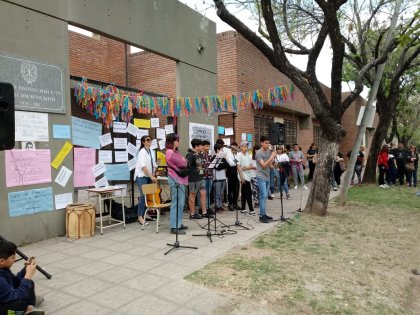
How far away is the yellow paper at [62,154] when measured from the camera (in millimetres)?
6340

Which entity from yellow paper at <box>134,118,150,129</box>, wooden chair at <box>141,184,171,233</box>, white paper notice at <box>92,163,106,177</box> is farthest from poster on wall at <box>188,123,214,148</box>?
white paper notice at <box>92,163,106,177</box>

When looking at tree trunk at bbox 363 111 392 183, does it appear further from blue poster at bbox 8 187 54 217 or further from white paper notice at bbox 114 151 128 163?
blue poster at bbox 8 187 54 217

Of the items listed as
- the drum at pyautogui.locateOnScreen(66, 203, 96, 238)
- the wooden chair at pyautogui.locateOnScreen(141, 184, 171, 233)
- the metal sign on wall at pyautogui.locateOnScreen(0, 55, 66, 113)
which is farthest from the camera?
the wooden chair at pyautogui.locateOnScreen(141, 184, 171, 233)

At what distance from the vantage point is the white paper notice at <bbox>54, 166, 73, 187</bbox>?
21.0 feet

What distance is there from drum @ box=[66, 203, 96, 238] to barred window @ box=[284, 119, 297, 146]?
506 inches

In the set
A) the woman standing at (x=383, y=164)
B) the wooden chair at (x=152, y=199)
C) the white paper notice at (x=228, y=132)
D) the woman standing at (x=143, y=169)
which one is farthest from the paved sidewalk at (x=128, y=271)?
the woman standing at (x=383, y=164)

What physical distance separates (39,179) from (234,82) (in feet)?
26.1

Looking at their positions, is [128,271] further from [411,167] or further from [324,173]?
[411,167]

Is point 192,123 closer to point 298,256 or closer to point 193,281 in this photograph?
point 298,256

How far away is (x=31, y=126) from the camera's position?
19.4ft

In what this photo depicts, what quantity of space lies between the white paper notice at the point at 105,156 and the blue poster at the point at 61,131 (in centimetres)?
97

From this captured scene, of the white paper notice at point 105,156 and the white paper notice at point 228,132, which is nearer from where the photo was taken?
the white paper notice at point 105,156

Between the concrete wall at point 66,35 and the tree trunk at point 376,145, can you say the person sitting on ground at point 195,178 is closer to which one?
the concrete wall at point 66,35

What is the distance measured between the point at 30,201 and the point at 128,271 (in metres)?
2.44
